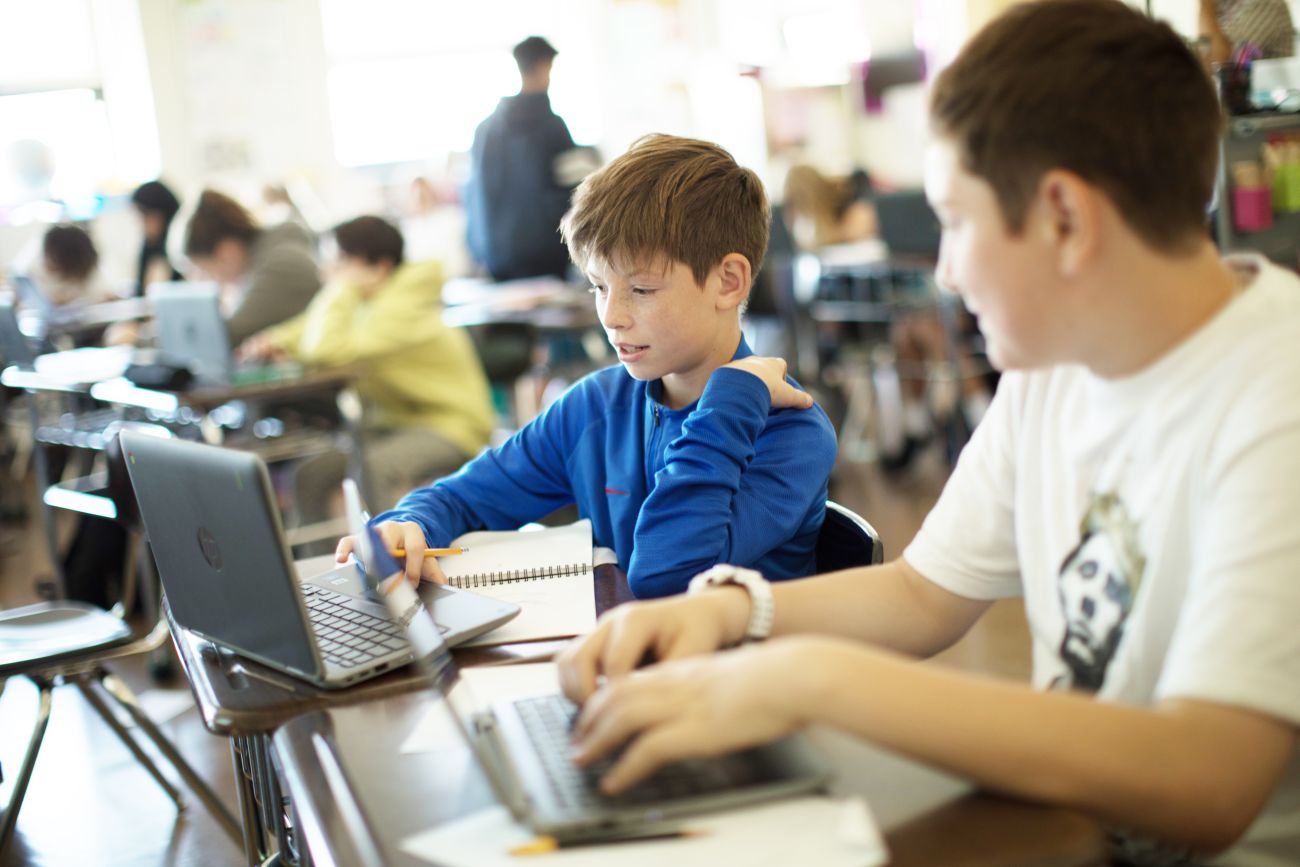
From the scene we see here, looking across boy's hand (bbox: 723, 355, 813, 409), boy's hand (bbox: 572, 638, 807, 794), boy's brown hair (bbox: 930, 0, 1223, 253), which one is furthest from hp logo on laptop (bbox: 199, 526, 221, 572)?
boy's brown hair (bbox: 930, 0, 1223, 253)

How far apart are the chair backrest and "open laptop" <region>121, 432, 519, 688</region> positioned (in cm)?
39

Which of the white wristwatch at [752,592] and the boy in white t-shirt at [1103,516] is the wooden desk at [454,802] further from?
the white wristwatch at [752,592]

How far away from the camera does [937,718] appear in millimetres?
688

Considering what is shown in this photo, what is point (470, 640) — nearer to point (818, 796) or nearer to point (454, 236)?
point (818, 796)

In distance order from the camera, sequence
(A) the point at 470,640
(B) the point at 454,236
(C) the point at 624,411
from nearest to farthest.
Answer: (A) the point at 470,640
(C) the point at 624,411
(B) the point at 454,236

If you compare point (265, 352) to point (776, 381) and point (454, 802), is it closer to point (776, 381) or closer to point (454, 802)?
point (776, 381)

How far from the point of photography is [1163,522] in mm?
799

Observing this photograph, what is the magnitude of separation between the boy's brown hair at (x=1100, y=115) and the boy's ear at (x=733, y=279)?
27.5 inches

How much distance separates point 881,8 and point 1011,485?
23.2ft

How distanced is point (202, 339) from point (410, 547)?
7.86 feet

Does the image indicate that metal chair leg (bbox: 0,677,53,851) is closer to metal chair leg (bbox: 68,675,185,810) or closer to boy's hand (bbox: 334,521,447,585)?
metal chair leg (bbox: 68,675,185,810)

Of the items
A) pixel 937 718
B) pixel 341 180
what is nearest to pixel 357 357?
pixel 937 718

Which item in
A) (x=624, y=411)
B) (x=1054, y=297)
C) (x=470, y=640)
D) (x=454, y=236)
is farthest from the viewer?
(x=454, y=236)

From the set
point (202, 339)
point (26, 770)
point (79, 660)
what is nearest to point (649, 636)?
point (79, 660)
